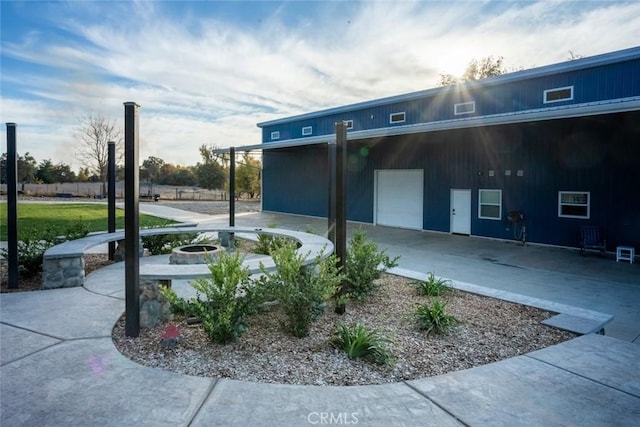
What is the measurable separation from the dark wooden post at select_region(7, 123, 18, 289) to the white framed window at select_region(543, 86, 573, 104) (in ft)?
40.3

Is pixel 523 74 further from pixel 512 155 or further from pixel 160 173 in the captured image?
pixel 160 173

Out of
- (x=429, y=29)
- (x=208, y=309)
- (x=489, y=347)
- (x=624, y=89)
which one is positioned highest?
(x=429, y=29)

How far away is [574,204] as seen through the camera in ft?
34.3

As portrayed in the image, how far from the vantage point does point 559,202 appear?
1069 cm

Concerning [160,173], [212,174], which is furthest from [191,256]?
[160,173]

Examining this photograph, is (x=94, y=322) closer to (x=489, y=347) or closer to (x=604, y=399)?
(x=489, y=347)

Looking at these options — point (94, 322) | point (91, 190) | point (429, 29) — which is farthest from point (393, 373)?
point (91, 190)

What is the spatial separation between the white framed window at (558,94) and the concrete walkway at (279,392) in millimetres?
9321

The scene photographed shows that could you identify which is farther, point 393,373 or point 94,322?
point 94,322

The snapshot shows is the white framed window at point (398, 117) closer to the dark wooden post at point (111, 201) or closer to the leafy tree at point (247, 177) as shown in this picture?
the dark wooden post at point (111, 201)

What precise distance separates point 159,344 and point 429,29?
794cm

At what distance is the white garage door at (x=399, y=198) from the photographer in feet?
46.7

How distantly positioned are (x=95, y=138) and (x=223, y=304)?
31809 mm

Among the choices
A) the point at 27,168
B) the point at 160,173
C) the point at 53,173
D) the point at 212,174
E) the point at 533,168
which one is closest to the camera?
the point at 533,168
